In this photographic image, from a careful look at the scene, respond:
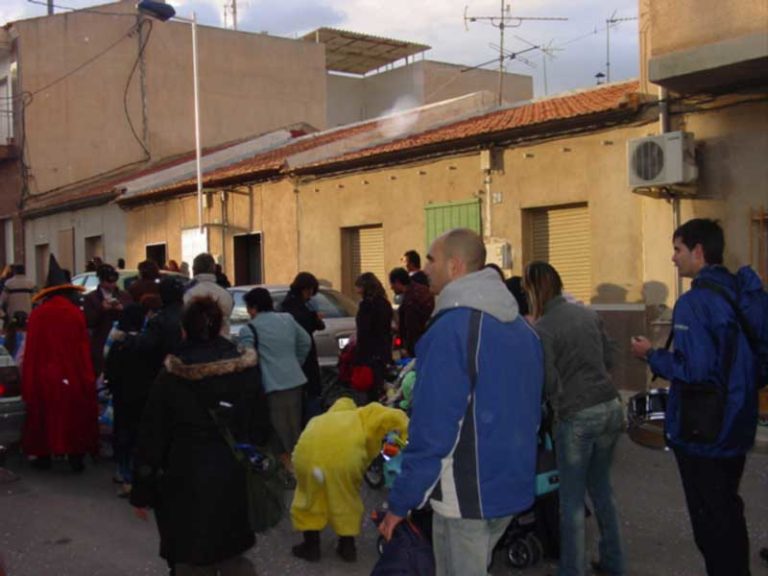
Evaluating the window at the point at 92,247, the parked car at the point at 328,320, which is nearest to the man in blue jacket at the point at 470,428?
the parked car at the point at 328,320

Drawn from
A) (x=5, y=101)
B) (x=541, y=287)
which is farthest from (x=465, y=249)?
(x=5, y=101)

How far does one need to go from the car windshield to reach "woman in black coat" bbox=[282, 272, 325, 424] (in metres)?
3.20

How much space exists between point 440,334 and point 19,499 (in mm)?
5708

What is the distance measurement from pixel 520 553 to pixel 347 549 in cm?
112

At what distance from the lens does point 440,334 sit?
10.1 ft

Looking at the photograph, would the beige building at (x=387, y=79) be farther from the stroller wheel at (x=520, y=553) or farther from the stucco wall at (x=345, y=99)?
the stroller wheel at (x=520, y=553)

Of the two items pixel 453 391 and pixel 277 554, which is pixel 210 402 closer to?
pixel 453 391

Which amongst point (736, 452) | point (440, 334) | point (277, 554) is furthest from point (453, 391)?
point (277, 554)

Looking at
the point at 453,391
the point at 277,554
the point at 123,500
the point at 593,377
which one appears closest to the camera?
the point at 453,391

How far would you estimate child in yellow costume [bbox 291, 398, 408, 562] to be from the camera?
5535 mm

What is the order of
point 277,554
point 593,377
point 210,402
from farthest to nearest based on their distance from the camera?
1. point 277,554
2. point 593,377
3. point 210,402

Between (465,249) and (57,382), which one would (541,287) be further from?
(57,382)

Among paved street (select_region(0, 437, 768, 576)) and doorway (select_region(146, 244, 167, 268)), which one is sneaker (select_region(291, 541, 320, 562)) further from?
doorway (select_region(146, 244, 167, 268))

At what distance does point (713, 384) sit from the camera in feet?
13.0
